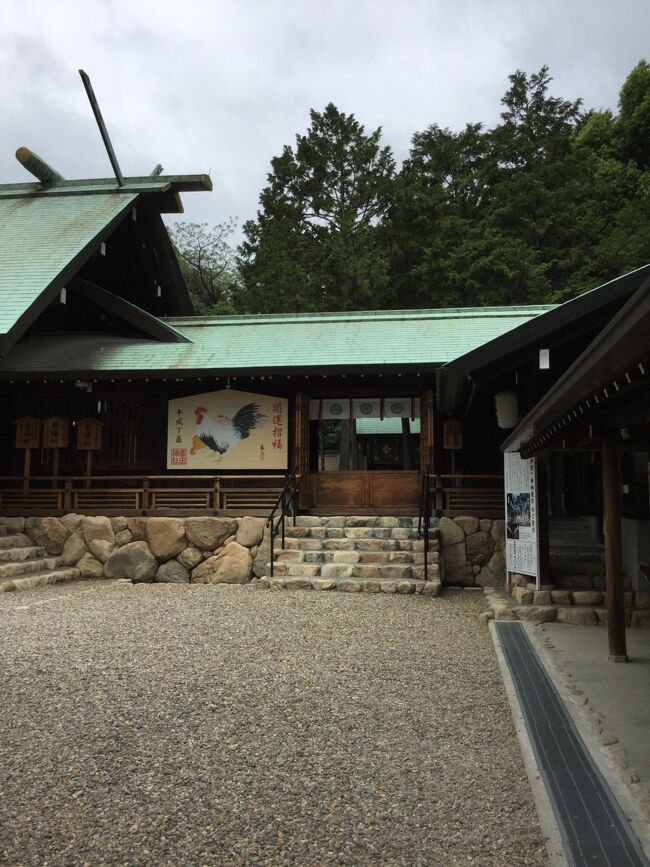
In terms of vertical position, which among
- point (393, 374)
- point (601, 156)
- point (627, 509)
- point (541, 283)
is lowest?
point (627, 509)

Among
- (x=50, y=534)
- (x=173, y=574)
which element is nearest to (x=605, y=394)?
(x=173, y=574)

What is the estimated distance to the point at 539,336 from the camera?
925cm

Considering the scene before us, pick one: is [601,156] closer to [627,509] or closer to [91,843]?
[627,509]

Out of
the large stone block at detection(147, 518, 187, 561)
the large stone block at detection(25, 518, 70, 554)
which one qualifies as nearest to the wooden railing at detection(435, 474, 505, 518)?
the large stone block at detection(147, 518, 187, 561)

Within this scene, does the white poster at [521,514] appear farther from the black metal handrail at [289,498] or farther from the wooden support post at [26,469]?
the wooden support post at [26,469]

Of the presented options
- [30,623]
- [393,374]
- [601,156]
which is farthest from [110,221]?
[601,156]

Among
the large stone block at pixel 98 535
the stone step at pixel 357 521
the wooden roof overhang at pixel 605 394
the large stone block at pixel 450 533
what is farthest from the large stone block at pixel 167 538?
the wooden roof overhang at pixel 605 394

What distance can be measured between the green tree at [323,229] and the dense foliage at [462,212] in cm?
5

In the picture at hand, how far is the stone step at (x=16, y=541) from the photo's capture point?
11.0 meters

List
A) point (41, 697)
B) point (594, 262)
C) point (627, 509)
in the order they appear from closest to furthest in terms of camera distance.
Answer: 1. point (41, 697)
2. point (627, 509)
3. point (594, 262)

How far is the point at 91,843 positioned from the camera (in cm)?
268

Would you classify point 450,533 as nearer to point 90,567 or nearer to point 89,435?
point 90,567

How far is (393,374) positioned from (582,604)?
17.3 feet

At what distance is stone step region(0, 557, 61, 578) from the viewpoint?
32.5 feet
